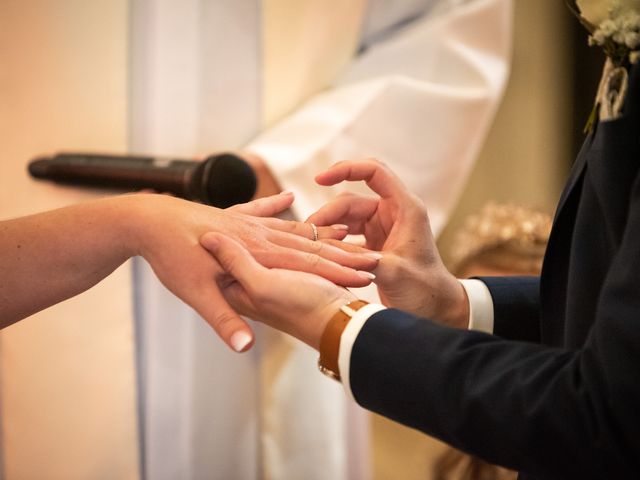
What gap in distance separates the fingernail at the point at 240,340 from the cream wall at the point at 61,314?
59 cm

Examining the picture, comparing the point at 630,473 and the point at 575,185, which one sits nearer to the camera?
the point at 630,473

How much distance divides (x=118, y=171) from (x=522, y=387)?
0.73m

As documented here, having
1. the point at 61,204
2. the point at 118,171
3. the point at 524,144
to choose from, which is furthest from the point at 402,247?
the point at 524,144

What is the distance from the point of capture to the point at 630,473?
55 centimetres

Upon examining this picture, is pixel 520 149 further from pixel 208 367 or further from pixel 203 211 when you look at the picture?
pixel 203 211

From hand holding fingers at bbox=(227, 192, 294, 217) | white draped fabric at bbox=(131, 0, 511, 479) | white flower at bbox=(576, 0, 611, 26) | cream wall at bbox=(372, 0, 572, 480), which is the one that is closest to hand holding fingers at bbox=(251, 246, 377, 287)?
hand holding fingers at bbox=(227, 192, 294, 217)

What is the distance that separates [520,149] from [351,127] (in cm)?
98

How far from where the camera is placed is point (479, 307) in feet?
2.89

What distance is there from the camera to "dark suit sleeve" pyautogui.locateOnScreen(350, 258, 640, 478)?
0.53m

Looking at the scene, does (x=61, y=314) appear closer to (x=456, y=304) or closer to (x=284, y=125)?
(x=284, y=125)

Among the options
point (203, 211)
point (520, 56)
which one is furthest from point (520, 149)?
point (203, 211)

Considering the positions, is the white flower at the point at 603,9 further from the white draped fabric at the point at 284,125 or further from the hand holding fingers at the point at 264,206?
the white draped fabric at the point at 284,125

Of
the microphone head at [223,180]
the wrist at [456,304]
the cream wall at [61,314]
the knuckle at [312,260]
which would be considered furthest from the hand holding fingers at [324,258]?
the cream wall at [61,314]

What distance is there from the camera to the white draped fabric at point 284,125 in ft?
4.08
